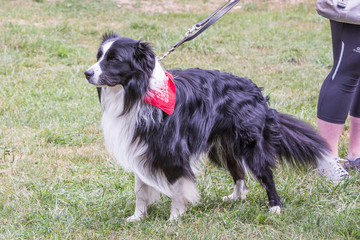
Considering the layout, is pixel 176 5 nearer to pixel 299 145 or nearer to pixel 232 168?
pixel 232 168

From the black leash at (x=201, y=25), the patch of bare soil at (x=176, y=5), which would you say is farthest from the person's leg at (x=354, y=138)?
the patch of bare soil at (x=176, y=5)

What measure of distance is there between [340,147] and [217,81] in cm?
167

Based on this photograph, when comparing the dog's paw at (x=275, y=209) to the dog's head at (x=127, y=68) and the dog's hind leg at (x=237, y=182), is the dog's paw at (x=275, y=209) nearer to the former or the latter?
the dog's hind leg at (x=237, y=182)

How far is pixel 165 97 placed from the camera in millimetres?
2639

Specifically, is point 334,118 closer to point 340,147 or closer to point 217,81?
point 340,147

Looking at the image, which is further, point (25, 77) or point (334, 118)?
point (25, 77)

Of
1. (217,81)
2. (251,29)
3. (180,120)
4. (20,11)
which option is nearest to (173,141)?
(180,120)

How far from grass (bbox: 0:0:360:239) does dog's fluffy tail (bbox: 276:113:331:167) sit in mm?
270

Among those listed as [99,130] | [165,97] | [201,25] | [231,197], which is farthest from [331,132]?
[99,130]

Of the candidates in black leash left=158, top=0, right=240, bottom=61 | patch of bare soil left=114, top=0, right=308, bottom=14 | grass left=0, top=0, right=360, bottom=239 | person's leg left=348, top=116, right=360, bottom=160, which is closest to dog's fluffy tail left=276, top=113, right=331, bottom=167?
grass left=0, top=0, right=360, bottom=239

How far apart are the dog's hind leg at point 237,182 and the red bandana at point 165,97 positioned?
0.78 m

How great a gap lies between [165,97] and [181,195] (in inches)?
25.2

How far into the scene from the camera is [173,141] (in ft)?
8.98

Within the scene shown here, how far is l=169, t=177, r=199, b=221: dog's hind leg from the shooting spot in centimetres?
286
